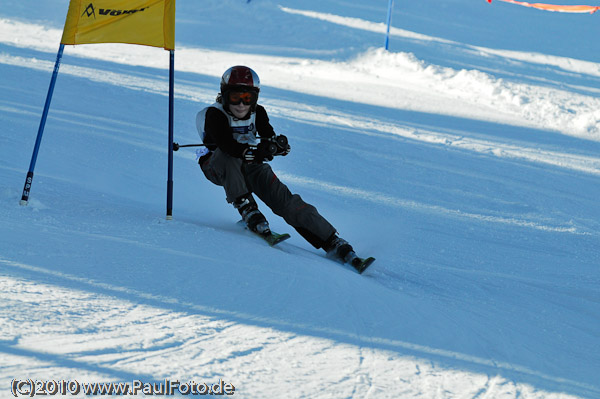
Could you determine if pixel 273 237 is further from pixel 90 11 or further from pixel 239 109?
pixel 90 11

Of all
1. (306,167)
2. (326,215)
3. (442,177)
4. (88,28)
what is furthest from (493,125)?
(88,28)

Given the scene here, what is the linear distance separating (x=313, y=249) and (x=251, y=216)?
0.70 meters

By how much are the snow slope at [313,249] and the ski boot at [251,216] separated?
0.13 metres

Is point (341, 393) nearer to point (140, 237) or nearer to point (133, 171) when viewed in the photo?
point (140, 237)

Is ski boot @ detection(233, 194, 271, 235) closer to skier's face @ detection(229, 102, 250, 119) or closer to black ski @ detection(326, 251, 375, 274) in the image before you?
black ski @ detection(326, 251, 375, 274)

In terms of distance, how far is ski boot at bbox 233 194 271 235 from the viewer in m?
4.69

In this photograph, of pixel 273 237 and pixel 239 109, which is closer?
Answer: pixel 273 237

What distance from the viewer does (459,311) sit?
3.88m

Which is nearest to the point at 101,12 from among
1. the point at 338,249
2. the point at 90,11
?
the point at 90,11

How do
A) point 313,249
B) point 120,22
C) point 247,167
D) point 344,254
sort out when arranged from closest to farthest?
point 120,22
point 344,254
point 247,167
point 313,249

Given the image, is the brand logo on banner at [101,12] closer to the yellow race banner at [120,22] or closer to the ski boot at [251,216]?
the yellow race banner at [120,22]

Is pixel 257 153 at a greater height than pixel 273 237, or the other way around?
pixel 257 153

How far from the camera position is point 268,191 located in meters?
4.86

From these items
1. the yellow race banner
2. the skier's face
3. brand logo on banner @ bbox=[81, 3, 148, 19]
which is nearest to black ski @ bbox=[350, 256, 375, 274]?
the skier's face
